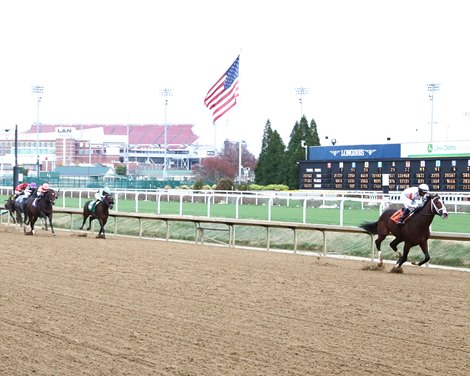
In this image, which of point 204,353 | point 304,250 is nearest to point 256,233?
point 304,250

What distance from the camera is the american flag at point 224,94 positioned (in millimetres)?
28562

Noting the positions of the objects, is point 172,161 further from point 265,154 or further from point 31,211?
point 31,211

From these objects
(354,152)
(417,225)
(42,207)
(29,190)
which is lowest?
(42,207)

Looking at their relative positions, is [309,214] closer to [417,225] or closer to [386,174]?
[386,174]

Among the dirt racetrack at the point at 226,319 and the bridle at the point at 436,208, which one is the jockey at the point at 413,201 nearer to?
the bridle at the point at 436,208

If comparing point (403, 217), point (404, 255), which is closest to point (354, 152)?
point (403, 217)

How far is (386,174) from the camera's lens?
28.9 meters

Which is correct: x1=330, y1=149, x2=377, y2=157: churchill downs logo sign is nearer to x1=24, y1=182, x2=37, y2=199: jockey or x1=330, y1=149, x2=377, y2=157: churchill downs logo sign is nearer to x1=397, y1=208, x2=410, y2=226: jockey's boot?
x1=24, y1=182, x2=37, y2=199: jockey

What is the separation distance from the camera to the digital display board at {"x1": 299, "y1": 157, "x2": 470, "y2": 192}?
27.8 meters

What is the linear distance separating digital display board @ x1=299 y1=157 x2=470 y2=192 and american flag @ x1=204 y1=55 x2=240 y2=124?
14.8 feet

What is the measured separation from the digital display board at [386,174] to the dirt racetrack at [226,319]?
46.0ft

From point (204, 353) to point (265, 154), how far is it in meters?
37.3

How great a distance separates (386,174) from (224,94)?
17.4 ft

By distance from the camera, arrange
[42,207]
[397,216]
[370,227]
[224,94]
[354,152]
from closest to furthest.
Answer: [397,216] < [370,227] < [42,207] < [224,94] < [354,152]
